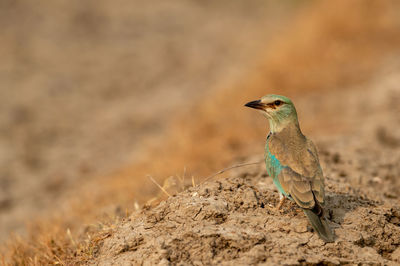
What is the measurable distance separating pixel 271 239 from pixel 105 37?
1402 cm

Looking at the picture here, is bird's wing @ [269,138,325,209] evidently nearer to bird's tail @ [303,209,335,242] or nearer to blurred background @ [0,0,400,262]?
bird's tail @ [303,209,335,242]

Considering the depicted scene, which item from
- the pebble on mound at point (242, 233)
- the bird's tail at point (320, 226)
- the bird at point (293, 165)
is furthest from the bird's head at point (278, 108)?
the bird's tail at point (320, 226)

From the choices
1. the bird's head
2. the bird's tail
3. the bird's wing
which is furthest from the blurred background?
the bird's tail

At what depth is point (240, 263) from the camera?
306 centimetres

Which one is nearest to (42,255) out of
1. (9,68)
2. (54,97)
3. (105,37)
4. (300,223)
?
(300,223)

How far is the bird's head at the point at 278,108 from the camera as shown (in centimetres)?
381

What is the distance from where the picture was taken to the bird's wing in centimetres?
335

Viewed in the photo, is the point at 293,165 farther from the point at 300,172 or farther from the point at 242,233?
the point at 242,233

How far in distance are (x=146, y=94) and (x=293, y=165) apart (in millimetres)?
9338

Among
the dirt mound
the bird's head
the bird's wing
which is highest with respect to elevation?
the bird's head

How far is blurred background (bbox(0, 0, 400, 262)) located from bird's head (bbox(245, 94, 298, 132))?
43.4 inches

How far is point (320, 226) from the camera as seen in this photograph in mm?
3270

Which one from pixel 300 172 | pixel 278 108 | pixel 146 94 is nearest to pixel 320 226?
pixel 300 172

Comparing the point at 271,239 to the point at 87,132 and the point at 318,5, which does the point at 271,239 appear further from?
the point at 318,5
